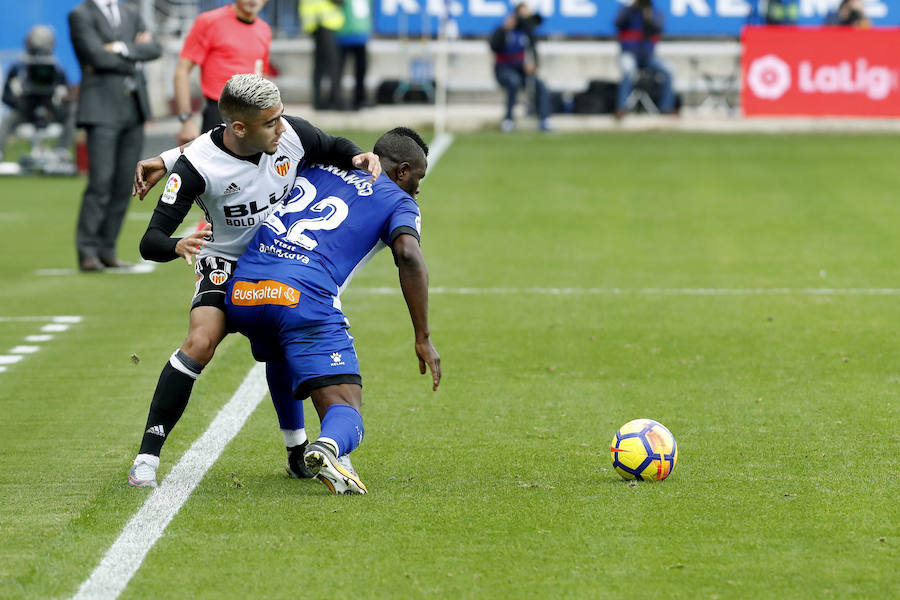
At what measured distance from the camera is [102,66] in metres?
12.4

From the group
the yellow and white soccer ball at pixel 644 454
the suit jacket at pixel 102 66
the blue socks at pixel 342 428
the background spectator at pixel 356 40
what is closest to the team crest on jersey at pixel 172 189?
the blue socks at pixel 342 428

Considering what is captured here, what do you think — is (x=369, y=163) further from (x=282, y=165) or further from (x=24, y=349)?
(x=24, y=349)

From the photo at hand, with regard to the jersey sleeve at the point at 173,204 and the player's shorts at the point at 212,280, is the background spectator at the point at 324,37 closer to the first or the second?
the player's shorts at the point at 212,280

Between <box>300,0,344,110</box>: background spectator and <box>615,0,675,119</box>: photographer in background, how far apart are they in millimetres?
4447

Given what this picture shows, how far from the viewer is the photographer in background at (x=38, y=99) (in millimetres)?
21094

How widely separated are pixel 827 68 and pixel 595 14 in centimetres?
489

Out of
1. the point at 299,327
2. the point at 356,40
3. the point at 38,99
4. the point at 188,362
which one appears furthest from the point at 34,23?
the point at 299,327

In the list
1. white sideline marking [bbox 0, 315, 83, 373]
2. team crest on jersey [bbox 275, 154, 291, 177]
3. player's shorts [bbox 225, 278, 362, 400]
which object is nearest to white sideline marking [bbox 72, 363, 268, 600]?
player's shorts [bbox 225, 278, 362, 400]

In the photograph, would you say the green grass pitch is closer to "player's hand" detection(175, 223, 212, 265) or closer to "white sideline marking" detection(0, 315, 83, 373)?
"white sideline marking" detection(0, 315, 83, 373)

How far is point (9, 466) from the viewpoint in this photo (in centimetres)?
635

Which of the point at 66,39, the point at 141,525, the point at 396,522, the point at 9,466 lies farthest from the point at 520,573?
the point at 66,39

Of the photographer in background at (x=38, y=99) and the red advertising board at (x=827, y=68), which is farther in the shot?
the red advertising board at (x=827, y=68)

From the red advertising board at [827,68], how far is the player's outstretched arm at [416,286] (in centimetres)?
1797

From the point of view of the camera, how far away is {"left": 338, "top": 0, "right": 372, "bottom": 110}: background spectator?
79.7ft
